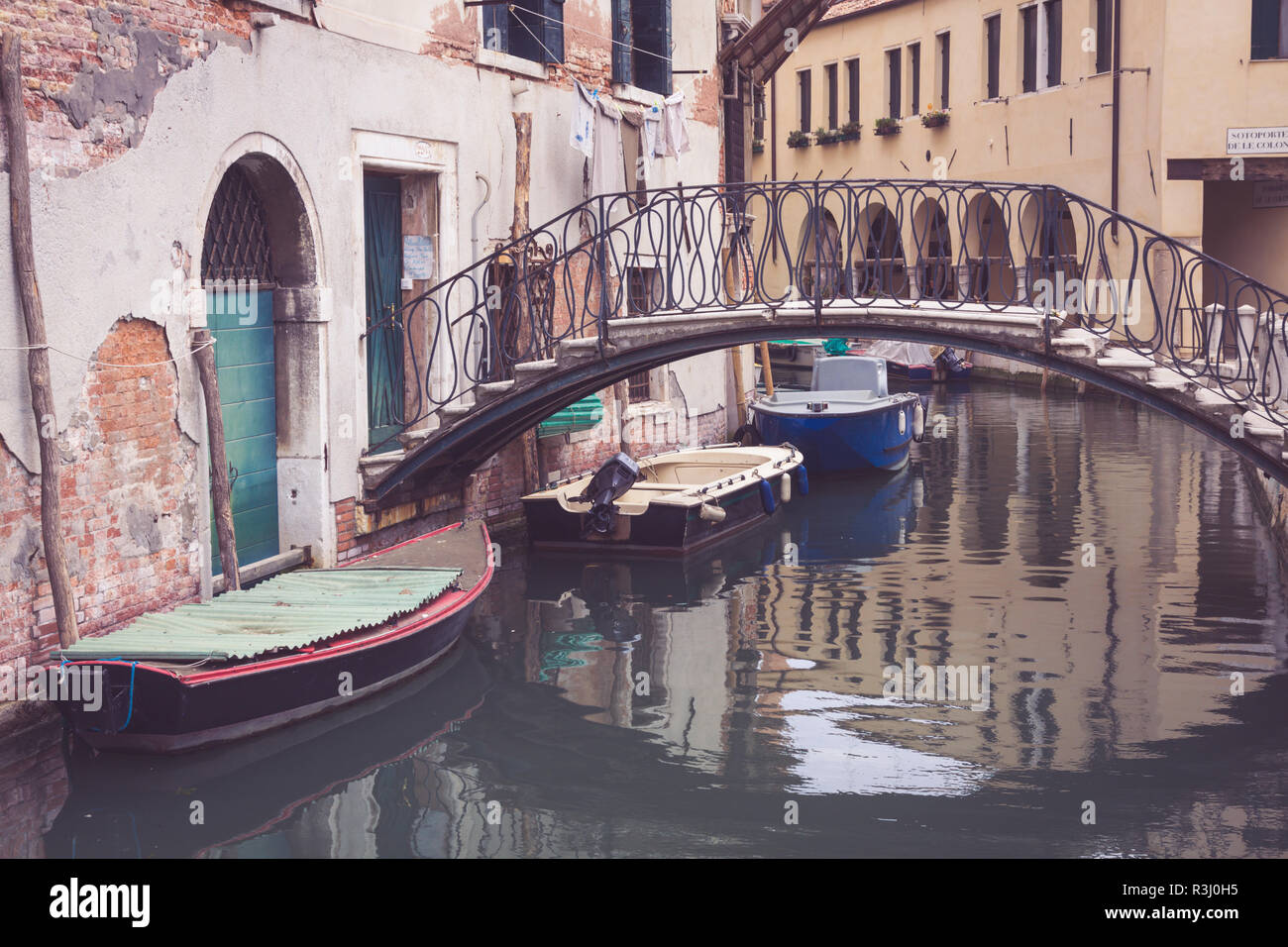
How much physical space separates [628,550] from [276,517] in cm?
305

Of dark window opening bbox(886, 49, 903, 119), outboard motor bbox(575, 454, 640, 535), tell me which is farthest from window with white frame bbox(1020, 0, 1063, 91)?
outboard motor bbox(575, 454, 640, 535)

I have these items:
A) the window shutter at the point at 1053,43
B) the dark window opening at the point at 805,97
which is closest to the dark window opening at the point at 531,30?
the window shutter at the point at 1053,43

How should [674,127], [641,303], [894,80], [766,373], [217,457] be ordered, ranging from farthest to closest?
[894,80] → [766,373] → [641,303] → [674,127] → [217,457]

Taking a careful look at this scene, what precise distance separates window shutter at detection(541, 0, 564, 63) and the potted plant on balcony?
13.3 m

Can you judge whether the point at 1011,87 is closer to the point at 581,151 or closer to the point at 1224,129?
the point at 1224,129

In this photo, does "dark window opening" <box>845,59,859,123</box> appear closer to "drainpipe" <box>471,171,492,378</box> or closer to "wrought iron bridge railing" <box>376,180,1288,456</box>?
"wrought iron bridge railing" <box>376,180,1288,456</box>

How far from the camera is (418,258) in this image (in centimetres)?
1016

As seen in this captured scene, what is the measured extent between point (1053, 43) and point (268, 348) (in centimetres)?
1510

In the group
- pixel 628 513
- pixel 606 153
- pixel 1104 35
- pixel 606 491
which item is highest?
pixel 1104 35

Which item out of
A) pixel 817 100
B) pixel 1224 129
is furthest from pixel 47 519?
pixel 817 100

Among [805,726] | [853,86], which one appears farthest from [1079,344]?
[853,86]

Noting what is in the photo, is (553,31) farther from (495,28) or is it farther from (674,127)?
(674,127)

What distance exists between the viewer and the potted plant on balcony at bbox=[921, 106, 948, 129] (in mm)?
23656

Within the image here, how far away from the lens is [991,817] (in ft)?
19.4
